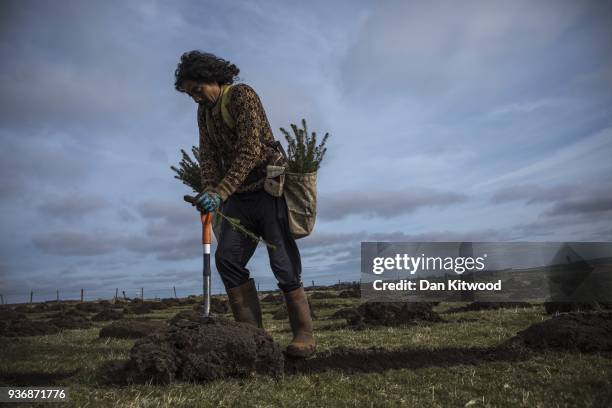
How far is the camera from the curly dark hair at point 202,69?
5.65m

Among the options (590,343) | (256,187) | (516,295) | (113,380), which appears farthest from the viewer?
(516,295)

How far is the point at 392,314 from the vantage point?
38.3 ft

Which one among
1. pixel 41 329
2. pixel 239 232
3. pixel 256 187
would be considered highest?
pixel 256 187

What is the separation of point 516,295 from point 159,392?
48.3 feet

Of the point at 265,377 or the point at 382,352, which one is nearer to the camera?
the point at 265,377

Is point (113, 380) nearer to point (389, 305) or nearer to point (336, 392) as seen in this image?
point (336, 392)

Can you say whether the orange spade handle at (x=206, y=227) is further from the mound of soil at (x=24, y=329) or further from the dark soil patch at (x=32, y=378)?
the mound of soil at (x=24, y=329)

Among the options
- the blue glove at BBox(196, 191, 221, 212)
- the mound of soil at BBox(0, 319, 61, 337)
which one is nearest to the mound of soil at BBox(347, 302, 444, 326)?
the blue glove at BBox(196, 191, 221, 212)

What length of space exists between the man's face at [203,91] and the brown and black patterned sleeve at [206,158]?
0.25 m

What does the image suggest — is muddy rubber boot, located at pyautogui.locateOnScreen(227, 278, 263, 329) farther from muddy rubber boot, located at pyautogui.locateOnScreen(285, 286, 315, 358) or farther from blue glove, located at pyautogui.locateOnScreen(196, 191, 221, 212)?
blue glove, located at pyautogui.locateOnScreen(196, 191, 221, 212)

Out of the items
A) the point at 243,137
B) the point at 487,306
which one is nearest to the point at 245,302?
the point at 243,137

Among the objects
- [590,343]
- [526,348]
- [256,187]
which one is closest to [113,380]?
[256,187]

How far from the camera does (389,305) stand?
39.0 feet

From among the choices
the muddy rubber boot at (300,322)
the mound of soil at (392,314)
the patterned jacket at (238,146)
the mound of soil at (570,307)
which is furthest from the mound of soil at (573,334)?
the mound of soil at (570,307)
